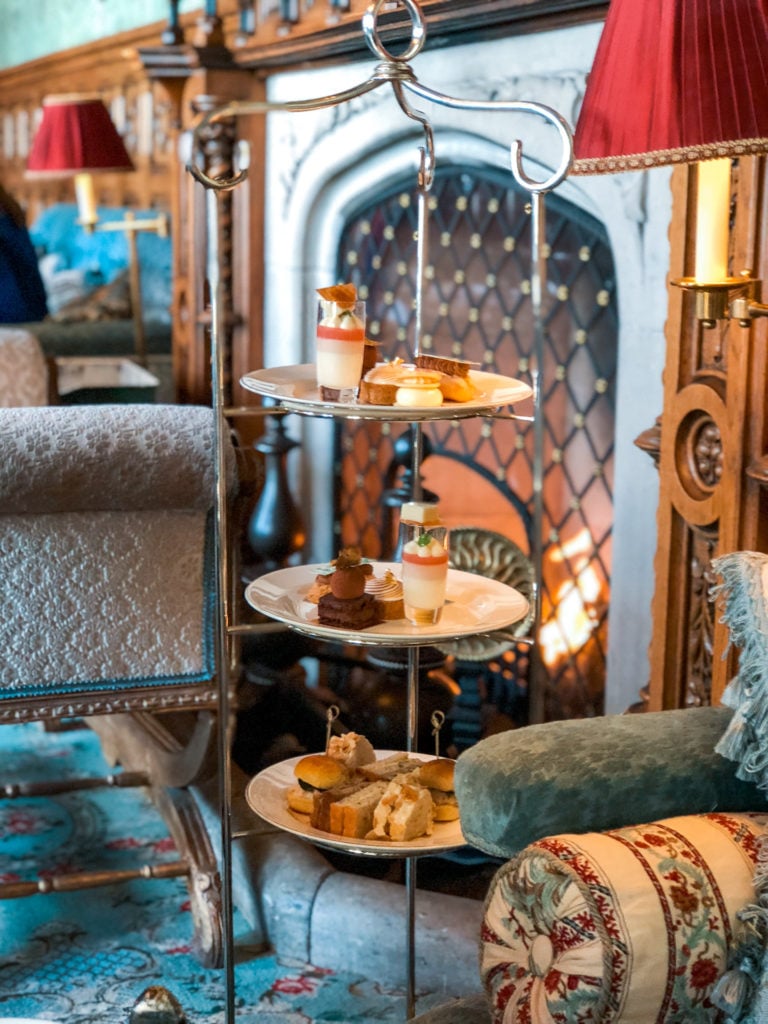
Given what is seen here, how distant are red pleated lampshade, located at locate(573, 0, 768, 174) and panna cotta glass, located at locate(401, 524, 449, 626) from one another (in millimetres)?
507

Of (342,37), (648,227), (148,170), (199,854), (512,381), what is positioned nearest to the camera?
(512,381)

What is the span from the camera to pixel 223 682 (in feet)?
6.12

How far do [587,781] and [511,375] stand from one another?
7.04 feet

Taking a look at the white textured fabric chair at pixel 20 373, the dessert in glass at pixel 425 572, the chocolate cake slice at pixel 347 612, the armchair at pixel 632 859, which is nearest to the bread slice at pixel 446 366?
the dessert in glass at pixel 425 572

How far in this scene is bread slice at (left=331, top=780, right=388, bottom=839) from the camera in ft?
5.80

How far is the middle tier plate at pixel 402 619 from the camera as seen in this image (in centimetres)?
171

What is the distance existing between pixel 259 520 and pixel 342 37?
1.33 m

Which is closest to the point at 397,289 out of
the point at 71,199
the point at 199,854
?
the point at 199,854

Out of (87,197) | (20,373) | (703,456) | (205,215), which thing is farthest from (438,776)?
(87,197)

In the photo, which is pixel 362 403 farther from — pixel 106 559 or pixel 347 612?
pixel 106 559

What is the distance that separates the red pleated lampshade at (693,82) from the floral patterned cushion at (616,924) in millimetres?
763

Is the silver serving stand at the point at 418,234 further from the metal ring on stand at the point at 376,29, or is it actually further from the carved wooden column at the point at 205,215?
the carved wooden column at the point at 205,215

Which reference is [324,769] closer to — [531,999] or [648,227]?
[531,999]

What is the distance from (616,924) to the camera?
1344 millimetres
